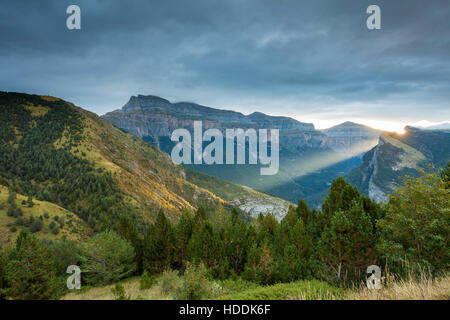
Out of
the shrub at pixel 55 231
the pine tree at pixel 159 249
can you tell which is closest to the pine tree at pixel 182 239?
the pine tree at pixel 159 249

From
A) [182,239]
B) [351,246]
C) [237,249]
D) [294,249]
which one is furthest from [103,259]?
[351,246]

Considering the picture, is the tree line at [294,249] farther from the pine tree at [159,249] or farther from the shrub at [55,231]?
the shrub at [55,231]

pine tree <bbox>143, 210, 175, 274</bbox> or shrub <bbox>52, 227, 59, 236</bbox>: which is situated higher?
pine tree <bbox>143, 210, 175, 274</bbox>

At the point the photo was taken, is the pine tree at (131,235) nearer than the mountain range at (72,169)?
Yes

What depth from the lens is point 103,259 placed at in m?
35.6

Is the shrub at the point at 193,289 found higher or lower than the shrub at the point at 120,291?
higher

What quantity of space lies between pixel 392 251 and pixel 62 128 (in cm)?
19715

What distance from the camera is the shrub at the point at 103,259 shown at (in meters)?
35.2

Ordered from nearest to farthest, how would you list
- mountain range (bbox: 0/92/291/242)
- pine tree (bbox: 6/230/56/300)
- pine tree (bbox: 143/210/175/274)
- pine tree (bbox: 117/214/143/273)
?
pine tree (bbox: 6/230/56/300), pine tree (bbox: 143/210/175/274), pine tree (bbox: 117/214/143/273), mountain range (bbox: 0/92/291/242)

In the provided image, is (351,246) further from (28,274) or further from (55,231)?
(55,231)

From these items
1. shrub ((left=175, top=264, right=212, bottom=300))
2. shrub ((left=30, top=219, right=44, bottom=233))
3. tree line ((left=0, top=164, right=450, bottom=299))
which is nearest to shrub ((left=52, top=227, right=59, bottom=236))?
shrub ((left=30, top=219, right=44, bottom=233))

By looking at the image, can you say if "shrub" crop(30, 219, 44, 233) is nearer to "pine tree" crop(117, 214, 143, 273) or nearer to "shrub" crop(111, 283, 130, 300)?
"pine tree" crop(117, 214, 143, 273)

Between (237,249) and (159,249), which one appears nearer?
(237,249)

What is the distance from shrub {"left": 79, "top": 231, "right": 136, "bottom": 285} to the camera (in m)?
35.2
